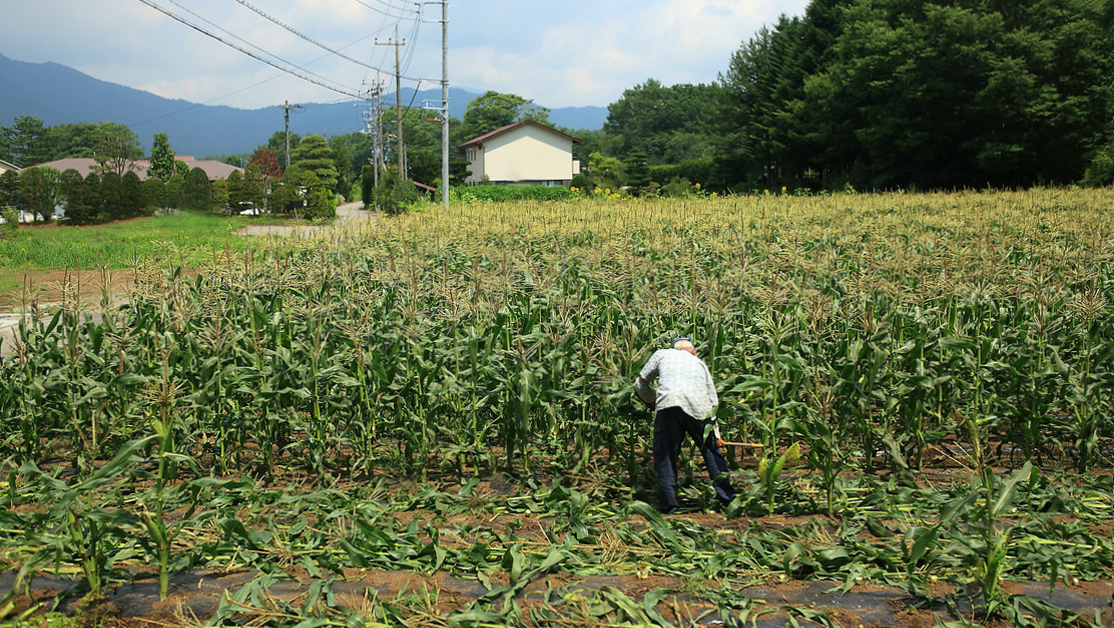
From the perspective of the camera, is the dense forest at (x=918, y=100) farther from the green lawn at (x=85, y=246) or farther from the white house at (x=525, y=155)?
the green lawn at (x=85, y=246)

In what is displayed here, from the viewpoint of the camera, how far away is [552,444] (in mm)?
5918

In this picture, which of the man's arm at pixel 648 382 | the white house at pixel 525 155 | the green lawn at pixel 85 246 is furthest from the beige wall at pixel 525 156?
the man's arm at pixel 648 382

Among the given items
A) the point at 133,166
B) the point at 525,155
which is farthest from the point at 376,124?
the point at 133,166

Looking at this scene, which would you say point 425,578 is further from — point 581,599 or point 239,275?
point 239,275

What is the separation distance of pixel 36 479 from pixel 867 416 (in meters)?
6.31

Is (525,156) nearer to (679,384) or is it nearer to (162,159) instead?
(162,159)

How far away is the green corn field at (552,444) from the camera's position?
13.6 ft

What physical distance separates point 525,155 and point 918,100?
124 ft

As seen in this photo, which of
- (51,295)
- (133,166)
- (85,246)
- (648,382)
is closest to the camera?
(648,382)

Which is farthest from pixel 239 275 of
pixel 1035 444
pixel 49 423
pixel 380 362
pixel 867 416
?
pixel 1035 444

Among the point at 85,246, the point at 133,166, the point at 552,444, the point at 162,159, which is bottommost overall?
the point at 552,444

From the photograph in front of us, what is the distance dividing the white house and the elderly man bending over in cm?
6166

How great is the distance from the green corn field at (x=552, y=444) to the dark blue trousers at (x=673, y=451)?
193 millimetres

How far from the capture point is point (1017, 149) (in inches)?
1252
